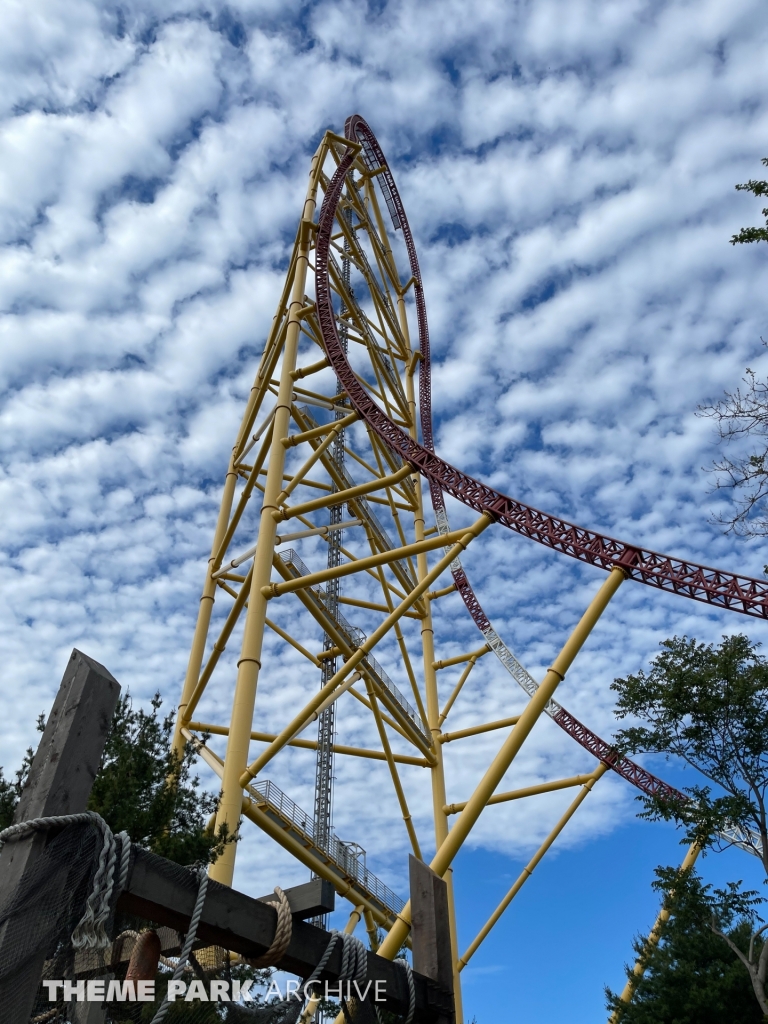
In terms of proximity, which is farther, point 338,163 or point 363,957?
point 338,163

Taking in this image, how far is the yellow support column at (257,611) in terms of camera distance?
338 inches

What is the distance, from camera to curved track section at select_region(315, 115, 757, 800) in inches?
368

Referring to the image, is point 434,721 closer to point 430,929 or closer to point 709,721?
point 709,721

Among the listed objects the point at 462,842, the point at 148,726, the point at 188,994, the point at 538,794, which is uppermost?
the point at 538,794

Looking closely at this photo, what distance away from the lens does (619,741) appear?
12.8 meters

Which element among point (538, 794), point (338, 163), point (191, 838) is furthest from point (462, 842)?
point (338, 163)

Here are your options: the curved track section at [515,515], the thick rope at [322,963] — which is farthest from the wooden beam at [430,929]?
the curved track section at [515,515]

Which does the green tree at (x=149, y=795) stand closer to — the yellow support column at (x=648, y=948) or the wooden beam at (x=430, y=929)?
the wooden beam at (x=430, y=929)

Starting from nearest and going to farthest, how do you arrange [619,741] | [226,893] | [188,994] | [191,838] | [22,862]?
1. [22,862]
2. [226,893]
3. [188,994]
4. [191,838]
5. [619,741]

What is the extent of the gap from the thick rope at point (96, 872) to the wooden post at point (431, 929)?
1.28 metres

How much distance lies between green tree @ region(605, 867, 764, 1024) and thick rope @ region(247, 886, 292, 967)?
10051mm

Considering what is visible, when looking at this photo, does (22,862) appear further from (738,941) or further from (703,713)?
(738,941)

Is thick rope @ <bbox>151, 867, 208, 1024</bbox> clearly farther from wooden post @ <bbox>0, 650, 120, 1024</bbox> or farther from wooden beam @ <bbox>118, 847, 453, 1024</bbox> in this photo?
wooden post @ <bbox>0, 650, 120, 1024</bbox>

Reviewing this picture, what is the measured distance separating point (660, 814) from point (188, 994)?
10.7m
